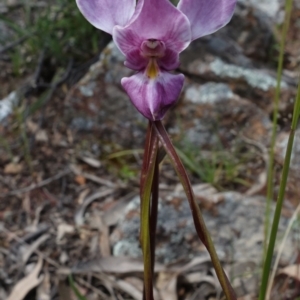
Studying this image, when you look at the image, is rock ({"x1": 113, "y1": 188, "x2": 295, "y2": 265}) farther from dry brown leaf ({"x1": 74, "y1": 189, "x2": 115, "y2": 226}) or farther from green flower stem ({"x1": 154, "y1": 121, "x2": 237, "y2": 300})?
green flower stem ({"x1": 154, "y1": 121, "x2": 237, "y2": 300})

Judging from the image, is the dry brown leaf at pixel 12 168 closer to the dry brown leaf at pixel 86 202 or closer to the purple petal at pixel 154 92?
the dry brown leaf at pixel 86 202

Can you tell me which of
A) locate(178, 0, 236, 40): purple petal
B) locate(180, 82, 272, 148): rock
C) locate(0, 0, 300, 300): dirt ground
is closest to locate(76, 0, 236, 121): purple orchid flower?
locate(178, 0, 236, 40): purple petal

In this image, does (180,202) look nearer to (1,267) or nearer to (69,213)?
(69,213)

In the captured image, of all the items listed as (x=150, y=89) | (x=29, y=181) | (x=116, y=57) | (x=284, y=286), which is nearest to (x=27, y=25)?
(x=116, y=57)

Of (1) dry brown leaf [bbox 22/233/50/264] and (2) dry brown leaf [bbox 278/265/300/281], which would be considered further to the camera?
(1) dry brown leaf [bbox 22/233/50/264]

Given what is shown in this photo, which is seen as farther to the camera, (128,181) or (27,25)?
(27,25)

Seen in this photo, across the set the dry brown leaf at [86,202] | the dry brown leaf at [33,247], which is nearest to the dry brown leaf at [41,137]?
the dry brown leaf at [86,202]
